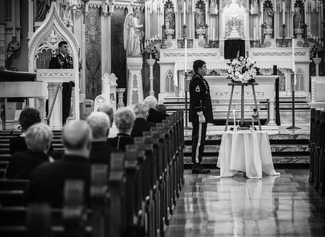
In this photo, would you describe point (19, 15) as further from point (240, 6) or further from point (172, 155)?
point (172, 155)

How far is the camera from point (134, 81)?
63.7 ft

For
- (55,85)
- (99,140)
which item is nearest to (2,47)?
(55,85)

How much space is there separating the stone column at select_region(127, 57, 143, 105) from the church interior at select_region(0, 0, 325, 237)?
0.10 ft

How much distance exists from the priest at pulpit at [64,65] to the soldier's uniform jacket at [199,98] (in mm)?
2547

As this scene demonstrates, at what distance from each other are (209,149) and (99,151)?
23.5 feet

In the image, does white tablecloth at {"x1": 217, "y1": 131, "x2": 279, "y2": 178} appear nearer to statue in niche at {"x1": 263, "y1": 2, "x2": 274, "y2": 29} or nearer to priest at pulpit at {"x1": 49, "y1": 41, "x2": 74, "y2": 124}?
priest at pulpit at {"x1": 49, "y1": 41, "x2": 74, "y2": 124}

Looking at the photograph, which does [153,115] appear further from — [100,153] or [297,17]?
[297,17]

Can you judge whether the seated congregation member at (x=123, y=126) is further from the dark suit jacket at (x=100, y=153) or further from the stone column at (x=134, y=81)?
the stone column at (x=134, y=81)

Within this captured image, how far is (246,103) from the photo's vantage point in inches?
596

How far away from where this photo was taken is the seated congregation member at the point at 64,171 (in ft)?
12.1

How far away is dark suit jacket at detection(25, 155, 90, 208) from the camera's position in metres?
3.69

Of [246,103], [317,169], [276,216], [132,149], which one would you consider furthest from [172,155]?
[246,103]

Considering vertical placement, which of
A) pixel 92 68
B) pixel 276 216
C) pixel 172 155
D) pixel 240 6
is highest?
pixel 240 6

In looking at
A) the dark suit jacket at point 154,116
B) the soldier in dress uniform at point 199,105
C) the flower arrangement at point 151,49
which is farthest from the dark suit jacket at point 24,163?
the flower arrangement at point 151,49
